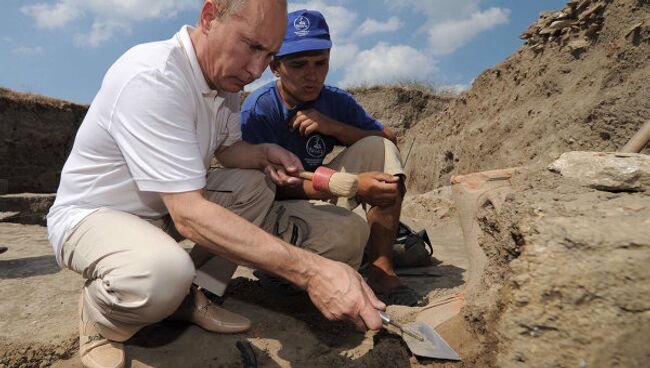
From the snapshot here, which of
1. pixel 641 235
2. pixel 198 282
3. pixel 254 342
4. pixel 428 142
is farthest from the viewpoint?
pixel 428 142

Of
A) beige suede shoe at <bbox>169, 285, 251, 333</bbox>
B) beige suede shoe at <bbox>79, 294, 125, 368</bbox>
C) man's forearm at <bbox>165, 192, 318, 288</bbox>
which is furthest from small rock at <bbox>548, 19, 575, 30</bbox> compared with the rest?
beige suede shoe at <bbox>79, 294, 125, 368</bbox>

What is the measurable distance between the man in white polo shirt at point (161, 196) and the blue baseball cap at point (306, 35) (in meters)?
0.84

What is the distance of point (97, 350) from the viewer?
6.03 ft

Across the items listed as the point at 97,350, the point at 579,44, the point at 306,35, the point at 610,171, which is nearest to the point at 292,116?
the point at 306,35

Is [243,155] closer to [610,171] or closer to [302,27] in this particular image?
[302,27]

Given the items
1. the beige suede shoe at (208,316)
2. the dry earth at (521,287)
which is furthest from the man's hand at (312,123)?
the beige suede shoe at (208,316)

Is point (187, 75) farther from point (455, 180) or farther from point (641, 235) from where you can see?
point (641, 235)

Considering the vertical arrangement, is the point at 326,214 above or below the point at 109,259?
above

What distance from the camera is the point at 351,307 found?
55.2 inches

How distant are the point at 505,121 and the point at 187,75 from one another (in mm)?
6242

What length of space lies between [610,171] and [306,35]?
75.2 inches

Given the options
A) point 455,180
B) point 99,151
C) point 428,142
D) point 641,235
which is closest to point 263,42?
point 99,151

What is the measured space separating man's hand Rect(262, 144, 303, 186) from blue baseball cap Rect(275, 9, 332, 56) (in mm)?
709

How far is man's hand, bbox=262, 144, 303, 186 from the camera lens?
7.77ft
